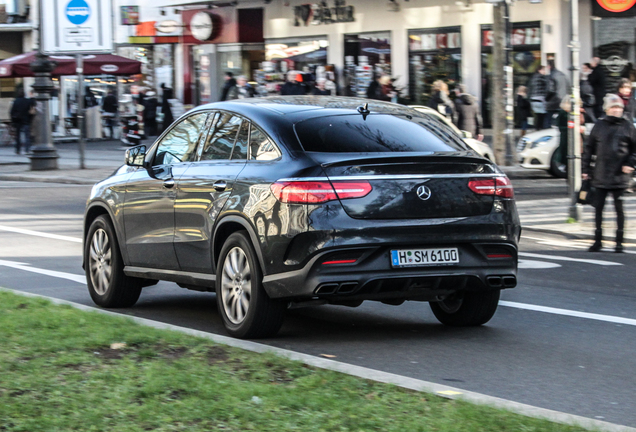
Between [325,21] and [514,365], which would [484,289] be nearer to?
[514,365]

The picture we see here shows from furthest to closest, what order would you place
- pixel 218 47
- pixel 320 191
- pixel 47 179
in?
pixel 218 47 → pixel 47 179 → pixel 320 191

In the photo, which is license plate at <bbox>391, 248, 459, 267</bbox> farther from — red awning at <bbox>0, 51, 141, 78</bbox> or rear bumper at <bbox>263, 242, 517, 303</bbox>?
red awning at <bbox>0, 51, 141, 78</bbox>

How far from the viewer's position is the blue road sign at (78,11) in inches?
1029

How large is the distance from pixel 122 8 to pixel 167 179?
1389 inches

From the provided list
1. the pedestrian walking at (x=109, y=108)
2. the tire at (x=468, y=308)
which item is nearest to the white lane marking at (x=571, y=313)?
the tire at (x=468, y=308)

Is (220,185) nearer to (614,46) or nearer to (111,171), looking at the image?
(111,171)

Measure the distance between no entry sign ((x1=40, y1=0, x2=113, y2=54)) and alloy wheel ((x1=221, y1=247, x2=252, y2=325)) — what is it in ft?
65.5

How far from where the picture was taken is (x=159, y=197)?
8016 millimetres

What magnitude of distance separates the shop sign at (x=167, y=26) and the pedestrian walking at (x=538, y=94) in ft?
55.1

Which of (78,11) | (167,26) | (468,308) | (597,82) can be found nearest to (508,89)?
(597,82)

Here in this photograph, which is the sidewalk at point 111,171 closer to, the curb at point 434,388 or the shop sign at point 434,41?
the curb at point 434,388

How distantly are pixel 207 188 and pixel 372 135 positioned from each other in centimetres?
123

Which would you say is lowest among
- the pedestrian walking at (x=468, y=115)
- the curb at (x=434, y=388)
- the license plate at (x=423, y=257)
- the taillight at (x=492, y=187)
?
the curb at (x=434, y=388)

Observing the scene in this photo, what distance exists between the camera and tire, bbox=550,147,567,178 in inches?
822
